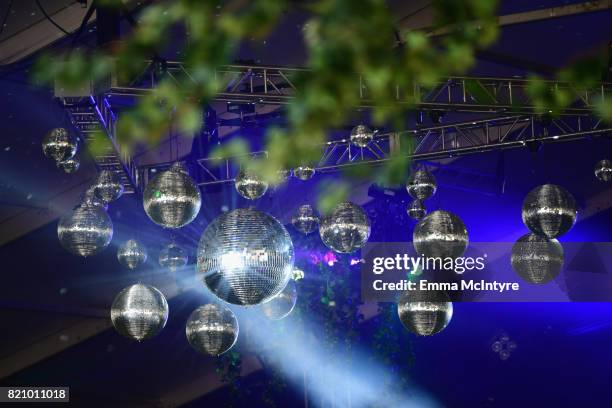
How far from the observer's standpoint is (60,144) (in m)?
6.38

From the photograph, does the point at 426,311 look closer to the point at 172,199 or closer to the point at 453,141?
the point at 453,141

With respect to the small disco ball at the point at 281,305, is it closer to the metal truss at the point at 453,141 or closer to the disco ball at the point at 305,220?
the disco ball at the point at 305,220

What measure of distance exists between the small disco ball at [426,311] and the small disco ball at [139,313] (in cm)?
192

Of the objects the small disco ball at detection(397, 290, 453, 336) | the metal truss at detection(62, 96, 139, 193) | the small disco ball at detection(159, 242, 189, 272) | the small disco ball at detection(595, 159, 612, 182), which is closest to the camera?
the metal truss at detection(62, 96, 139, 193)

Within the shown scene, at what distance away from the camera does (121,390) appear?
12.2 metres

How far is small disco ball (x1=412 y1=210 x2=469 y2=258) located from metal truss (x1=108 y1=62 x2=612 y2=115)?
81 cm

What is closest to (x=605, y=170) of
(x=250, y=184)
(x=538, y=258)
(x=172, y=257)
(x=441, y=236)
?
(x=538, y=258)

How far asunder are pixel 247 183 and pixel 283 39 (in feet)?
5.53

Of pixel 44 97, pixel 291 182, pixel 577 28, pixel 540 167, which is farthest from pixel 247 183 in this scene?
pixel 540 167

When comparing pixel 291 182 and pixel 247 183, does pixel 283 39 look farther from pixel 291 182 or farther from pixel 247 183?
pixel 291 182

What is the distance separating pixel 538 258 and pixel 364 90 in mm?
1950

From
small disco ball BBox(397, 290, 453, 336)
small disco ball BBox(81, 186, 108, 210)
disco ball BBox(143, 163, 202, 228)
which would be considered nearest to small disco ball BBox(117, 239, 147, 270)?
small disco ball BBox(81, 186, 108, 210)

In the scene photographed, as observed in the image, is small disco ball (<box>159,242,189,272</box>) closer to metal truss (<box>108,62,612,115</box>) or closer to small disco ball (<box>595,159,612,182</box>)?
metal truss (<box>108,62,612,115</box>)

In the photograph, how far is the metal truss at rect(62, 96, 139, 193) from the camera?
6.21m
